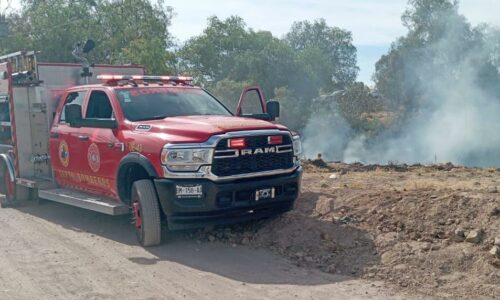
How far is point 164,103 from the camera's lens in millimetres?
8477

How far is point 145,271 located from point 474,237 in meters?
3.51

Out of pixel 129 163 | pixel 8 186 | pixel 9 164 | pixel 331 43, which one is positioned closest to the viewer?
pixel 129 163

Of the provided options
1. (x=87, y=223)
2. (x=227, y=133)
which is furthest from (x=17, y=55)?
(x=227, y=133)

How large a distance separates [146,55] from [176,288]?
21848 mm

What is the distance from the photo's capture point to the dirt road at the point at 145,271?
588 centimetres

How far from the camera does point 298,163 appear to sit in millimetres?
7910

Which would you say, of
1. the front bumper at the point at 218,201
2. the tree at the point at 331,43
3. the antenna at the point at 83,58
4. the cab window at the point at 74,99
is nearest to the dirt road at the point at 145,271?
the front bumper at the point at 218,201

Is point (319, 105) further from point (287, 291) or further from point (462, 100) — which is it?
point (287, 291)

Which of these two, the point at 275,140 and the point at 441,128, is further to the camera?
the point at 441,128

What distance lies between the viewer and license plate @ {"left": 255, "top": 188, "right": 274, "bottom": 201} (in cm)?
729

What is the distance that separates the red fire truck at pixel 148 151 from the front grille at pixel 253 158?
1cm

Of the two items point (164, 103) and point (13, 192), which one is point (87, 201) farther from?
point (13, 192)

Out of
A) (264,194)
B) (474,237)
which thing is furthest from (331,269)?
(474,237)

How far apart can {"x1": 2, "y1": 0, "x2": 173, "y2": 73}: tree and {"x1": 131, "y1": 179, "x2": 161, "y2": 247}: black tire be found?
65.2 ft
